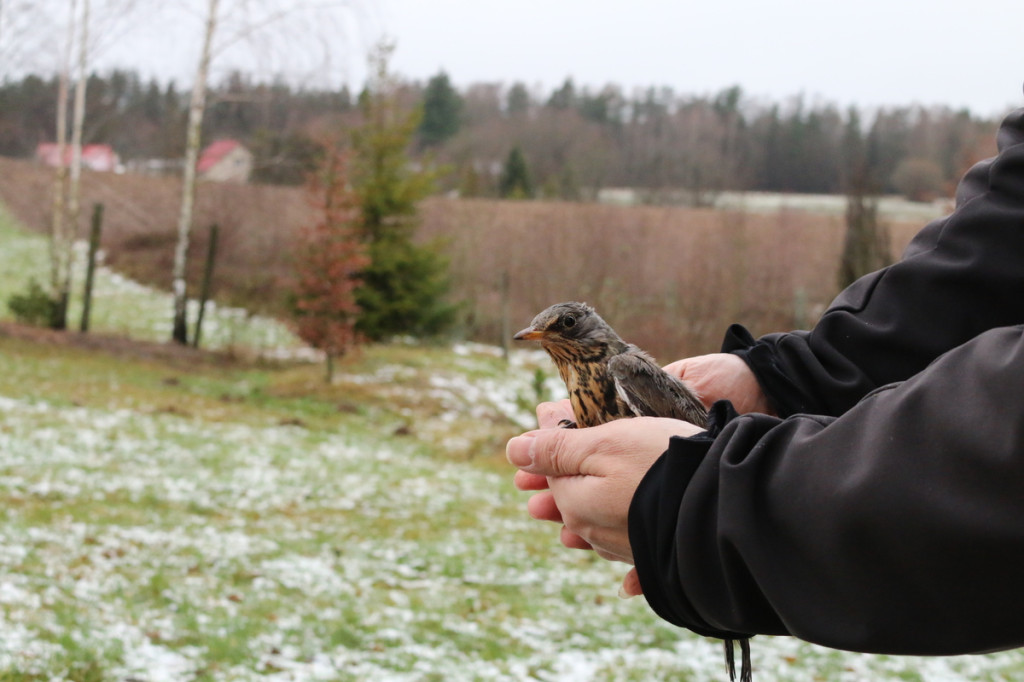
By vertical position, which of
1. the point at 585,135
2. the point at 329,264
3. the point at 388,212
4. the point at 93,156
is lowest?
the point at 329,264

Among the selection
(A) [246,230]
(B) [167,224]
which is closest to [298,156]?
(A) [246,230]

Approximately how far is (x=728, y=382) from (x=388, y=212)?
21160mm

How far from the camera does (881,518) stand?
1211 mm

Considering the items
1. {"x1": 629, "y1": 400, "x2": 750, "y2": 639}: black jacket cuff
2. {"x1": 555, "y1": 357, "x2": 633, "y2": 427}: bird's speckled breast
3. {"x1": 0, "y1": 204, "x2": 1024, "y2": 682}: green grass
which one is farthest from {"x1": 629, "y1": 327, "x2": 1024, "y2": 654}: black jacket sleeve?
{"x1": 0, "y1": 204, "x2": 1024, "y2": 682}: green grass

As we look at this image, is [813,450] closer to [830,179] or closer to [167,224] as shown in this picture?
[830,179]

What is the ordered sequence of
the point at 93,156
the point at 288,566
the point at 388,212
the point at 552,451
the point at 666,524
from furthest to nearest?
the point at 93,156 → the point at 388,212 → the point at 288,566 → the point at 552,451 → the point at 666,524

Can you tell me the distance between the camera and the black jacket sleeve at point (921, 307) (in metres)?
2.06

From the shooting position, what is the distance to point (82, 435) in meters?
12.2

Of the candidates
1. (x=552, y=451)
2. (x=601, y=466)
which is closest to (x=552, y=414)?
(x=552, y=451)

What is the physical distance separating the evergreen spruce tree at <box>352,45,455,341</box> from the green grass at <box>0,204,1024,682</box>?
7.58 metres

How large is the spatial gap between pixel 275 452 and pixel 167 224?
2616 centimetres

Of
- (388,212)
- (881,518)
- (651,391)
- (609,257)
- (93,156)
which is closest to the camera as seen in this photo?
(881,518)

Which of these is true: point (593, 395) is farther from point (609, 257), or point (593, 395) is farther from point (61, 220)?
point (609, 257)

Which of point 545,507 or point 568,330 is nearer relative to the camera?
point 545,507
